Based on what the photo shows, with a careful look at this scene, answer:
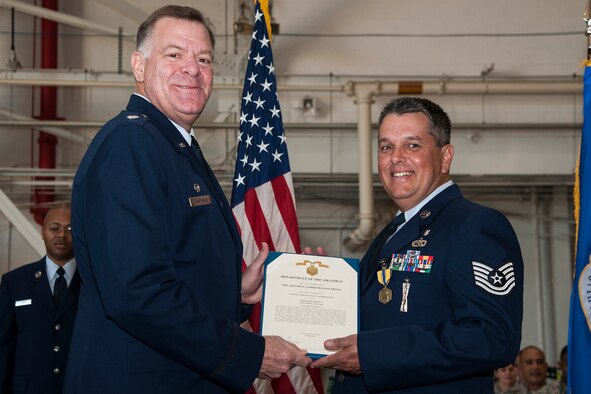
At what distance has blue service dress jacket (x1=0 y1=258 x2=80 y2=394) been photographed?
4.39m

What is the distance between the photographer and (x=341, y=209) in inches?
356

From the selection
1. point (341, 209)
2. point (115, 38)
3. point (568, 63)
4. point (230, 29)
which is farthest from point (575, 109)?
point (115, 38)

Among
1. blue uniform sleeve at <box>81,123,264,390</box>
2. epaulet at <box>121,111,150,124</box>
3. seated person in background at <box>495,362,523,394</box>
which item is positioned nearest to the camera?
blue uniform sleeve at <box>81,123,264,390</box>

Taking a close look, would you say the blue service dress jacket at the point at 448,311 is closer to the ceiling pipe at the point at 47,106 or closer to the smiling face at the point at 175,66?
the smiling face at the point at 175,66

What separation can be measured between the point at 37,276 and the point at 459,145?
202 inches

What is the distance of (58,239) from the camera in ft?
15.6

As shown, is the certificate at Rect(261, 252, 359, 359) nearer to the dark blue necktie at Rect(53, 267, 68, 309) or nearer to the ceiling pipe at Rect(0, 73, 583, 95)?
the dark blue necktie at Rect(53, 267, 68, 309)

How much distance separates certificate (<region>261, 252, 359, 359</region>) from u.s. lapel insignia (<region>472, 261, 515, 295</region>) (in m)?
0.48

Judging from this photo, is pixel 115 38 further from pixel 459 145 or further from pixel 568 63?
pixel 568 63

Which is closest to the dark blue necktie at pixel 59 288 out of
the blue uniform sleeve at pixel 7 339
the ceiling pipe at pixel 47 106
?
the blue uniform sleeve at pixel 7 339

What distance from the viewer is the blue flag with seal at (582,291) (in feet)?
10.3

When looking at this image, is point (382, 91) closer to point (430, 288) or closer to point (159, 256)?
point (430, 288)

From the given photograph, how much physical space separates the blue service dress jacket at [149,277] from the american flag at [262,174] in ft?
6.96

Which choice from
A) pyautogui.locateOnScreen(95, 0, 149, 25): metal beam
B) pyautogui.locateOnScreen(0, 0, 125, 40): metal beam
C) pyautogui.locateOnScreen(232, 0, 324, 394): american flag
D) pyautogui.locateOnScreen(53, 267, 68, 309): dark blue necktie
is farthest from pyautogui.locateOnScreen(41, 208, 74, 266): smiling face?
pyautogui.locateOnScreen(95, 0, 149, 25): metal beam
